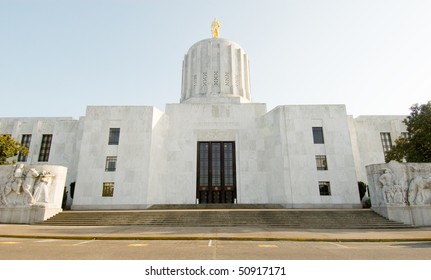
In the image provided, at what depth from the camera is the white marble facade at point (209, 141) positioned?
2538 cm

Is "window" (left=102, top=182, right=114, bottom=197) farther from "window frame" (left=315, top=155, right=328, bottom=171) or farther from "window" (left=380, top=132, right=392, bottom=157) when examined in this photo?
"window" (left=380, top=132, right=392, bottom=157)

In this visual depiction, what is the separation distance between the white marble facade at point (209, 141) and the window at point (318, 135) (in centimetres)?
23

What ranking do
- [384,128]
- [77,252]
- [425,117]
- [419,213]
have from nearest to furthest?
[77,252]
[419,213]
[425,117]
[384,128]

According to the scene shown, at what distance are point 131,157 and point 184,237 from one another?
55.8ft

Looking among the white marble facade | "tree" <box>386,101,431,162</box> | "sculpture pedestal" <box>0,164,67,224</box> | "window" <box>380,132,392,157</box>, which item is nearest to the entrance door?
the white marble facade

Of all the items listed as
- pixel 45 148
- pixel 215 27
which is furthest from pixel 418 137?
pixel 45 148

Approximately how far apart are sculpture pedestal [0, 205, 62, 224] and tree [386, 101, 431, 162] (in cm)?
3136

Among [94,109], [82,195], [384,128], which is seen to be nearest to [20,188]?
[82,195]

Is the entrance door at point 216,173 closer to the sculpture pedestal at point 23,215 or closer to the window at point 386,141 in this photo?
the sculpture pedestal at point 23,215

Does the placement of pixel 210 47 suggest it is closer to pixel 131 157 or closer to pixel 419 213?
pixel 131 157

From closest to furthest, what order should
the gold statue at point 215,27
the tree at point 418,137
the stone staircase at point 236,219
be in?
the stone staircase at point 236,219
the tree at point 418,137
the gold statue at point 215,27

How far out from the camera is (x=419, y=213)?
58.3 ft

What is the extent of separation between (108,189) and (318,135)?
2358cm

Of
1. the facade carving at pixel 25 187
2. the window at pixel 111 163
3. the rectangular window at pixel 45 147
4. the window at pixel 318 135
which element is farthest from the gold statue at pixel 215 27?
the facade carving at pixel 25 187
